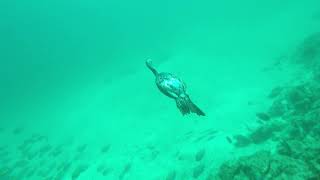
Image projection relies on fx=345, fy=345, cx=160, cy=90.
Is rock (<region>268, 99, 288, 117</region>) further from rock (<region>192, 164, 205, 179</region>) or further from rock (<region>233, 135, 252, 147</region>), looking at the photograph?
rock (<region>192, 164, 205, 179</region>)

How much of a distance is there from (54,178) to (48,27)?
3740 inches

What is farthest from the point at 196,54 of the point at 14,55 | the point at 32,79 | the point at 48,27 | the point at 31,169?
the point at 48,27

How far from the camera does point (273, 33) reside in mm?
35094

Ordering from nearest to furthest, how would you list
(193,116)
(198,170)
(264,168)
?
(264,168) < (198,170) < (193,116)

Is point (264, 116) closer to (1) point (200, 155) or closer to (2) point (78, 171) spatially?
(1) point (200, 155)

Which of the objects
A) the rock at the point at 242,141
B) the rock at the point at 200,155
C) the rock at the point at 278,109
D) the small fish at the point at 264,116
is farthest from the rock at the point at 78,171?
the rock at the point at 278,109

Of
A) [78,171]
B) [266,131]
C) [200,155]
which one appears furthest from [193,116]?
[266,131]

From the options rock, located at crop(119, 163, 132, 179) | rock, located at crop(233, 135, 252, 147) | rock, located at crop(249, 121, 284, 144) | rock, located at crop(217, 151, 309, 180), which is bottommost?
rock, located at crop(217, 151, 309, 180)

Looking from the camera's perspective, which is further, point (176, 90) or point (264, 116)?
point (264, 116)

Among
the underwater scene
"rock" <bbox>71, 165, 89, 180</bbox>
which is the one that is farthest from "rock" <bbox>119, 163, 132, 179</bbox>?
"rock" <bbox>71, 165, 89, 180</bbox>

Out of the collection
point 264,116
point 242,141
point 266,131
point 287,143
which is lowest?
point 287,143

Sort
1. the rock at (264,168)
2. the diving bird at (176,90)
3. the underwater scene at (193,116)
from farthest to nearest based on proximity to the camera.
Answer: the underwater scene at (193,116) → the rock at (264,168) → the diving bird at (176,90)

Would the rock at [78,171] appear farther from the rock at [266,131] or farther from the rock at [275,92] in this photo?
the rock at [275,92]

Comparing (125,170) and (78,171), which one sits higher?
(78,171)
